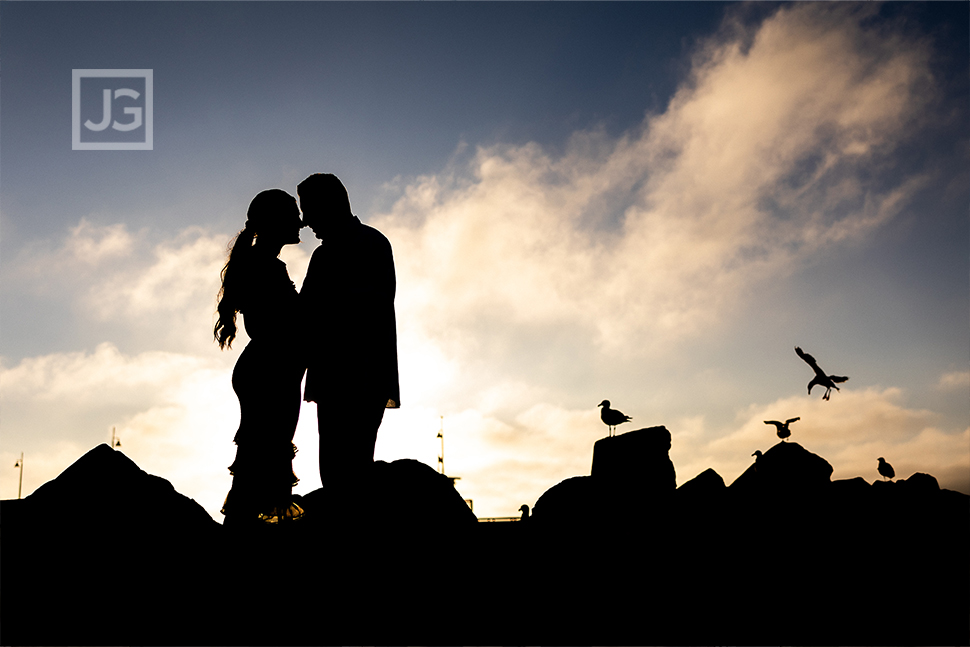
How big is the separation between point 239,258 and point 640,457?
1237 cm

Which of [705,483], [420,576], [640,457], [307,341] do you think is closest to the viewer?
[420,576]

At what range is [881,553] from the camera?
5512 millimetres

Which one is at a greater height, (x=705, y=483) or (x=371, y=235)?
(x=371, y=235)

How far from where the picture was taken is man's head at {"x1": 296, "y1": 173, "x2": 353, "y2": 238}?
17.9 ft

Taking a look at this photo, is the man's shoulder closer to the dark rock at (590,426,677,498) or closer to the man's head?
the man's head

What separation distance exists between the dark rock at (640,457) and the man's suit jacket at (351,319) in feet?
35.6

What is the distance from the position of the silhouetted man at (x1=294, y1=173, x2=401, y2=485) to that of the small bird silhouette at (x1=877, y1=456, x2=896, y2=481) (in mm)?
20482

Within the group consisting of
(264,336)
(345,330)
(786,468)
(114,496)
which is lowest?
(786,468)

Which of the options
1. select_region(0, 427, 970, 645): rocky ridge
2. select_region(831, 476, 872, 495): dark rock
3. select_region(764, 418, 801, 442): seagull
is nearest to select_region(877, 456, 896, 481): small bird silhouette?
select_region(764, 418, 801, 442): seagull

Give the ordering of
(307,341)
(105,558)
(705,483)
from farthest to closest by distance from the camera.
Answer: (705,483) → (307,341) → (105,558)

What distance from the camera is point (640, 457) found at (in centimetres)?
1559

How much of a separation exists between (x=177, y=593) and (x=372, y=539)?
1425 millimetres

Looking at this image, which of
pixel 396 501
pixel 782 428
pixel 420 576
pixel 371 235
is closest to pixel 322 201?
pixel 371 235

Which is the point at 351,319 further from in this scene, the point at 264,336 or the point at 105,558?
the point at 105,558
